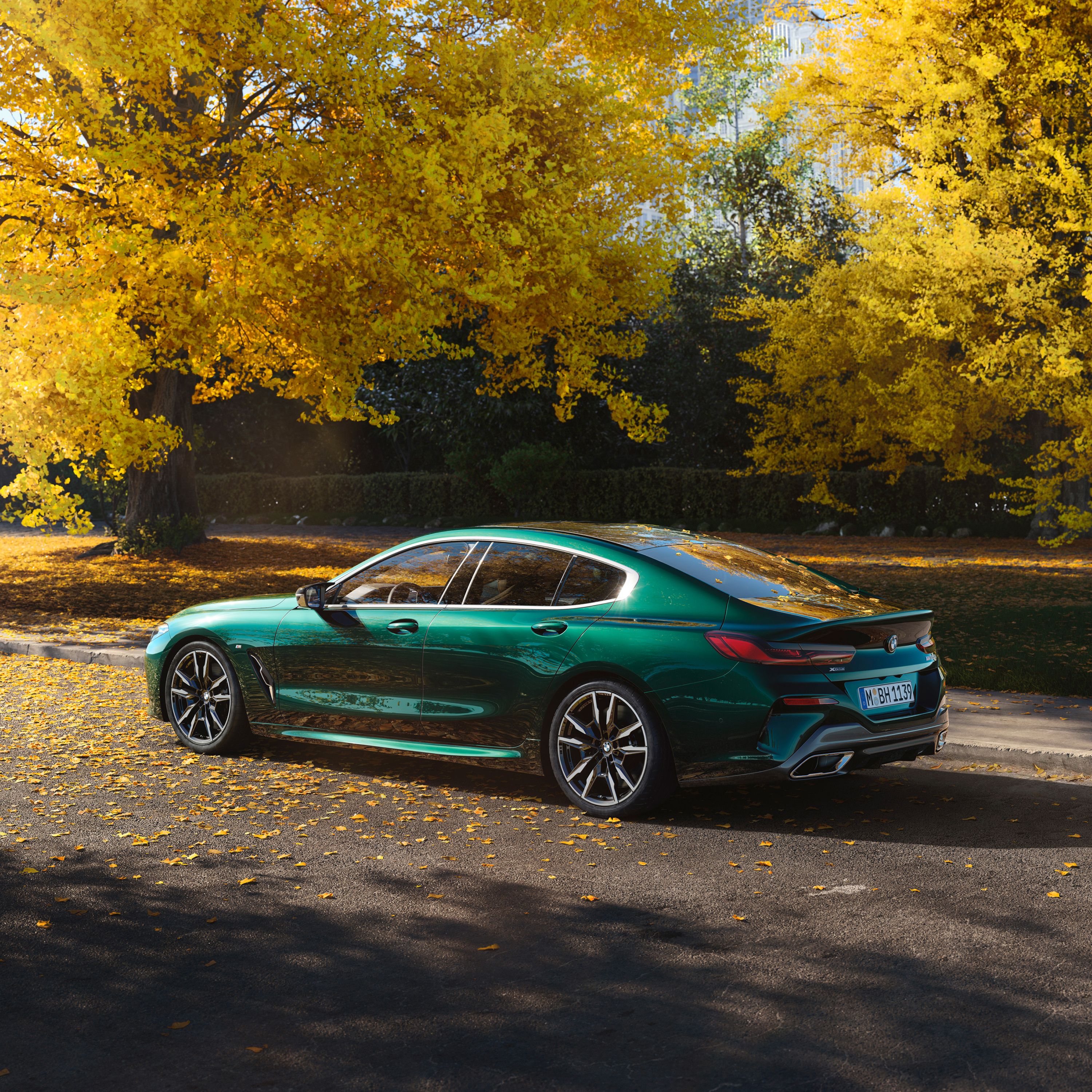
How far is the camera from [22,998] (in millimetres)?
4242

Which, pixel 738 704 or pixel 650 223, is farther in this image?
pixel 650 223

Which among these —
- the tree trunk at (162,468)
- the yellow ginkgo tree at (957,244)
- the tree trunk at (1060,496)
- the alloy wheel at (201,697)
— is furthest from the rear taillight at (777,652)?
the tree trunk at (1060,496)

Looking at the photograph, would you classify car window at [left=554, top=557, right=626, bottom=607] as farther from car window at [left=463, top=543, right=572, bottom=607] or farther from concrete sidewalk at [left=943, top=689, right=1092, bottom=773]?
concrete sidewalk at [left=943, top=689, right=1092, bottom=773]

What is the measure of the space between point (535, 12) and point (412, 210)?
13.2ft

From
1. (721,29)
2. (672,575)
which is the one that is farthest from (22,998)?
(721,29)

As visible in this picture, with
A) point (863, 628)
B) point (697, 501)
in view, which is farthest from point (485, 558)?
point (697, 501)

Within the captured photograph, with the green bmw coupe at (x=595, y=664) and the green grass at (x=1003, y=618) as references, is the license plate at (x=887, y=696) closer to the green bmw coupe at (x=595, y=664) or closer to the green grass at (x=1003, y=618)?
the green bmw coupe at (x=595, y=664)

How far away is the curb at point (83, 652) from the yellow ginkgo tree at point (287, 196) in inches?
137

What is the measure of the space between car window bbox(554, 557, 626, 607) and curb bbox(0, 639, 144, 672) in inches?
241

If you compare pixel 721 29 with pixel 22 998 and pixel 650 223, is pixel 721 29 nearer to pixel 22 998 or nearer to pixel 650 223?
pixel 650 223

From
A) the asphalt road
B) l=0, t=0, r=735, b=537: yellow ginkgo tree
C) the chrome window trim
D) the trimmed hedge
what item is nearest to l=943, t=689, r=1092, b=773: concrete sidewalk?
the asphalt road

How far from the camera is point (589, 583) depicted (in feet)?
22.5

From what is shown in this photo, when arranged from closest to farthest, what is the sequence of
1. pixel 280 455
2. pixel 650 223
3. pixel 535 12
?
pixel 535 12 → pixel 650 223 → pixel 280 455

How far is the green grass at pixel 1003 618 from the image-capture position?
33.8ft
